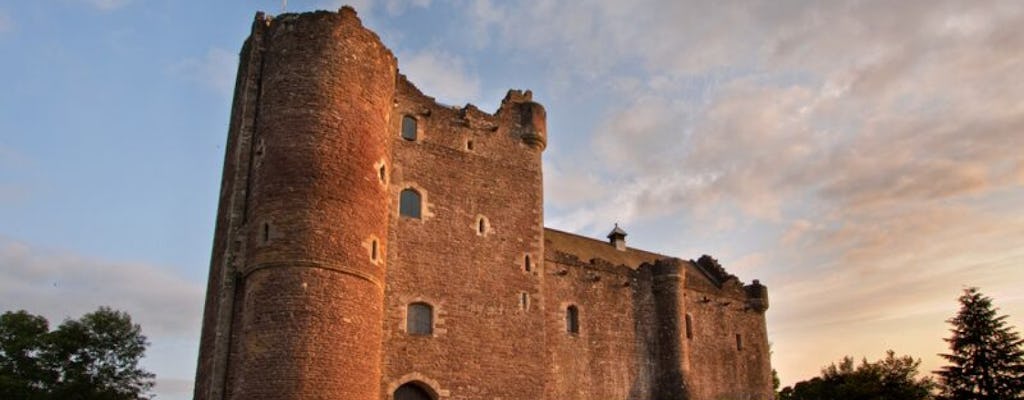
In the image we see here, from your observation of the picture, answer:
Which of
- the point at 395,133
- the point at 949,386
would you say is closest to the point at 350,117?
the point at 395,133

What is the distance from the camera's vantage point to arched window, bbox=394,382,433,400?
2445cm

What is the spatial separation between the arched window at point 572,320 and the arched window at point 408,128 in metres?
9.20

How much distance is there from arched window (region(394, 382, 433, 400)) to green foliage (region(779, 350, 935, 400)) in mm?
26511

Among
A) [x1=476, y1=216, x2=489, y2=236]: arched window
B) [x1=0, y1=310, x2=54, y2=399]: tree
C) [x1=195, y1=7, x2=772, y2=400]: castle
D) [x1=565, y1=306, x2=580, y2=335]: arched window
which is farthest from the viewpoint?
[x1=0, y1=310, x2=54, y2=399]: tree

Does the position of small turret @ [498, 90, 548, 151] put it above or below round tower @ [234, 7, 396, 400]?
above

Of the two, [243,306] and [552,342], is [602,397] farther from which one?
[243,306]

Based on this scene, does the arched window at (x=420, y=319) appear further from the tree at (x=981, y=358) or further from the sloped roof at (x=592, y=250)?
the tree at (x=981, y=358)

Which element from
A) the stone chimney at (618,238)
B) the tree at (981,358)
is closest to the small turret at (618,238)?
the stone chimney at (618,238)

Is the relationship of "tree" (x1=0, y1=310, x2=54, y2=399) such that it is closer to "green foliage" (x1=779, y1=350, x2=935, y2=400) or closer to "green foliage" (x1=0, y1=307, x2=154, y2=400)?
"green foliage" (x1=0, y1=307, x2=154, y2=400)

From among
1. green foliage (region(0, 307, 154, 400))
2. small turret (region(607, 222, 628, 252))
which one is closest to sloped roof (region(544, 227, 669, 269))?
small turret (region(607, 222, 628, 252))

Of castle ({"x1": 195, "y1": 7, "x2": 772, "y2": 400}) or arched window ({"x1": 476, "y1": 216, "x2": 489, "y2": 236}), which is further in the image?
arched window ({"x1": 476, "y1": 216, "x2": 489, "y2": 236})

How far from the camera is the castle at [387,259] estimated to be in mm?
21781

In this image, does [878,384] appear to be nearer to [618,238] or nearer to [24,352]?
[618,238]

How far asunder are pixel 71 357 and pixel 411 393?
73.1 ft
